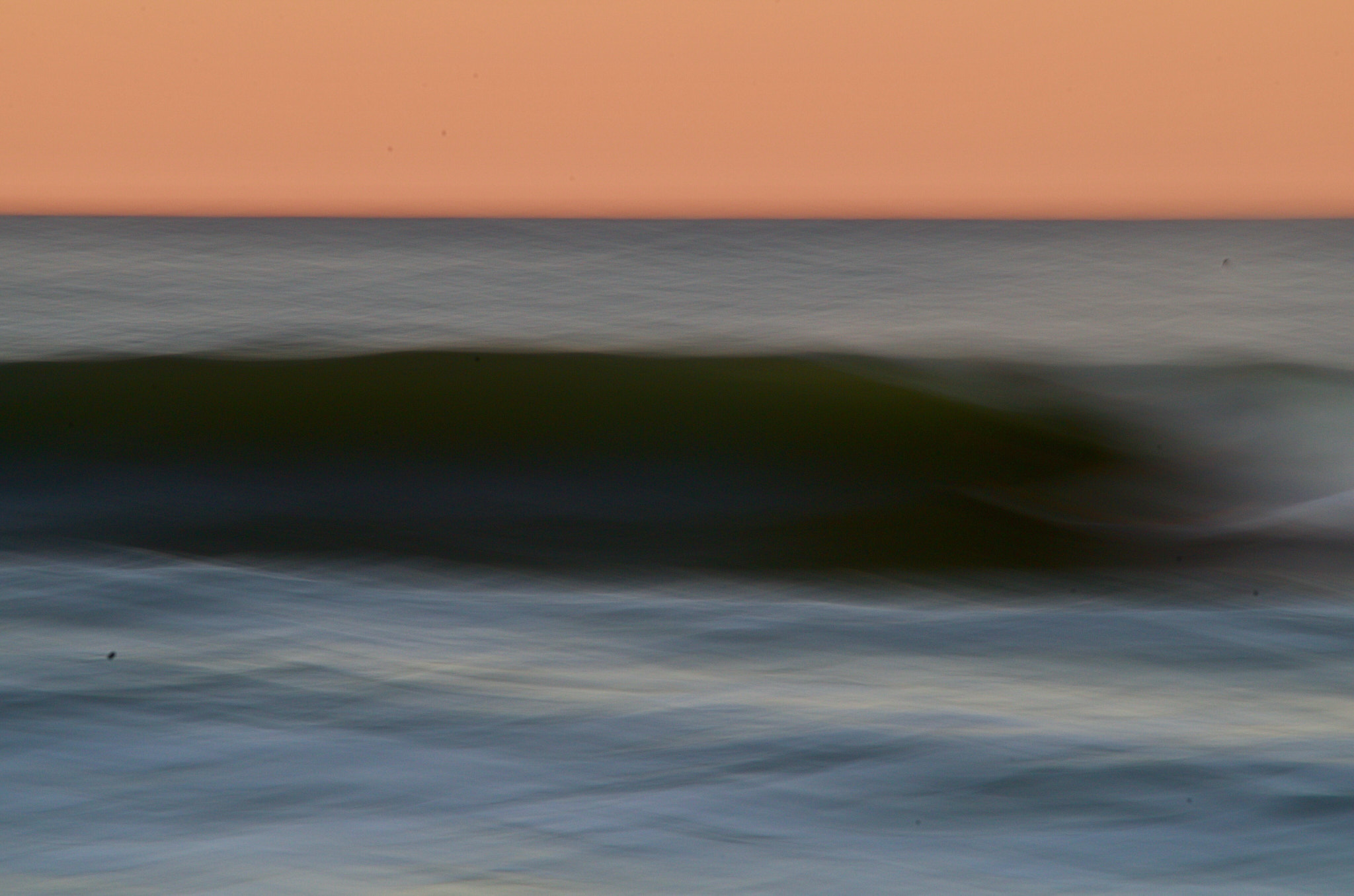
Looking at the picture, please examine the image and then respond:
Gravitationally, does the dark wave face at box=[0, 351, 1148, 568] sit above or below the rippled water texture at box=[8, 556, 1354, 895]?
above

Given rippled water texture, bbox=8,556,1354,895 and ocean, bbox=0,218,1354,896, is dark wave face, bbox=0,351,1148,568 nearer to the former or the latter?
ocean, bbox=0,218,1354,896

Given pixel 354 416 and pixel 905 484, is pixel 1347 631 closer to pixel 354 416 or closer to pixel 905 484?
pixel 905 484

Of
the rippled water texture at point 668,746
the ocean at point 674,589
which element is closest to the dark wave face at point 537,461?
the ocean at point 674,589

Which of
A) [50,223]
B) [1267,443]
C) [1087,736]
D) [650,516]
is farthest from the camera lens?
[50,223]

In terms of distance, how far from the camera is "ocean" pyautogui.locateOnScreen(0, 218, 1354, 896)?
1033 millimetres

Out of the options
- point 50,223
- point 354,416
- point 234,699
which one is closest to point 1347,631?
point 234,699

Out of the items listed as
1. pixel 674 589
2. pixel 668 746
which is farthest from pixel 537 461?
pixel 668 746

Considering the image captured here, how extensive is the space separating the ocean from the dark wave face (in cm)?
1

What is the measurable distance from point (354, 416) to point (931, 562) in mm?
1428

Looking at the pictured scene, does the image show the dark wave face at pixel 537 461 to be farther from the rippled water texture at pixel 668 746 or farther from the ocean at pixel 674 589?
the rippled water texture at pixel 668 746

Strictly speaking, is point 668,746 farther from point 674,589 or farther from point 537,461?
point 537,461

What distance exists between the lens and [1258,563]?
1973 millimetres

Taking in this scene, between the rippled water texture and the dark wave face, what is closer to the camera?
the rippled water texture

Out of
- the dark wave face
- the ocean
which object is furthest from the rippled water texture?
the dark wave face
